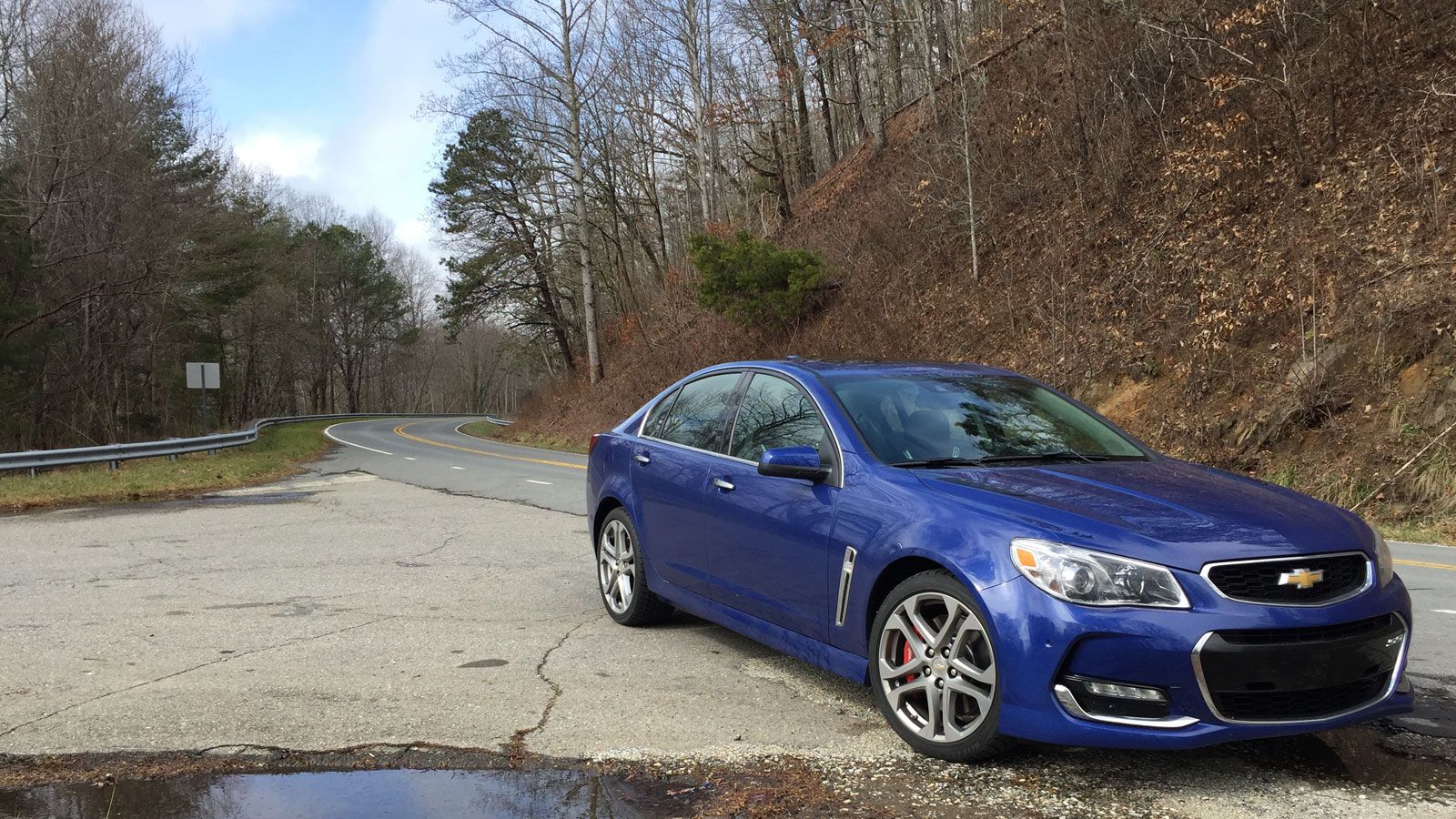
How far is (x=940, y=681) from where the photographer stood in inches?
159

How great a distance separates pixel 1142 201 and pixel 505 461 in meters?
13.4

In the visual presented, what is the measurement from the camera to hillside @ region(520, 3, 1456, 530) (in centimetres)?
1233

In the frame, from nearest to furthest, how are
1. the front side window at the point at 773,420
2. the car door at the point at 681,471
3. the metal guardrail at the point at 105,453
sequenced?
the front side window at the point at 773,420 < the car door at the point at 681,471 < the metal guardrail at the point at 105,453

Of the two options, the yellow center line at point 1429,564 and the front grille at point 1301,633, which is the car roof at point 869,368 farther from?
the yellow center line at point 1429,564

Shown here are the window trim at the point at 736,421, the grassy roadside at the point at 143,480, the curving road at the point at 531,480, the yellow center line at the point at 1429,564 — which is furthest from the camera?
the grassy roadside at the point at 143,480

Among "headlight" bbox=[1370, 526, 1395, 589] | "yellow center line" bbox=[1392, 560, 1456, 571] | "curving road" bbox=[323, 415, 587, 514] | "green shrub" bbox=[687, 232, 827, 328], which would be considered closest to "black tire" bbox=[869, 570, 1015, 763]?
"headlight" bbox=[1370, 526, 1395, 589]

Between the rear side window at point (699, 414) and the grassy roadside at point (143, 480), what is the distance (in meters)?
12.0

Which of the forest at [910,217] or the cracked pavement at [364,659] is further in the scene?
the forest at [910,217]

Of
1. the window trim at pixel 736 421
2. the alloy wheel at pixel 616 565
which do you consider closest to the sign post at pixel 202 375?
the alloy wheel at pixel 616 565

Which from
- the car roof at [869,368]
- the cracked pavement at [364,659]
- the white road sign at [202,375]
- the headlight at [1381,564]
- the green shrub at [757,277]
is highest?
the green shrub at [757,277]

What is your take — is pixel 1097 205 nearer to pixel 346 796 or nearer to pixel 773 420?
pixel 773 420

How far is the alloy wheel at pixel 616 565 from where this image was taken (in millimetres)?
6445

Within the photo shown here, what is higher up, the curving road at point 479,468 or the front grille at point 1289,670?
the front grille at point 1289,670

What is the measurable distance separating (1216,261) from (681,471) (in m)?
12.8
